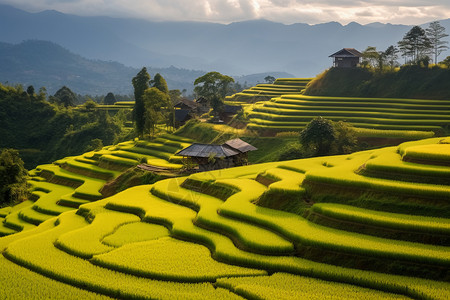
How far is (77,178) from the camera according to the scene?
39750 mm

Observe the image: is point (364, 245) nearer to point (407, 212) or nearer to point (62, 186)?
point (407, 212)

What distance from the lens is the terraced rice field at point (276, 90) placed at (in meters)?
64.6

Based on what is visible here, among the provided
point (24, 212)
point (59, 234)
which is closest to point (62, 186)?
point (24, 212)

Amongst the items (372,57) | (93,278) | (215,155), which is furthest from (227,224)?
(372,57)

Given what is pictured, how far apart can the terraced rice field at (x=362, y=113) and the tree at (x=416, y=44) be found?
31.8ft

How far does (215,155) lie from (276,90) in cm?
3514

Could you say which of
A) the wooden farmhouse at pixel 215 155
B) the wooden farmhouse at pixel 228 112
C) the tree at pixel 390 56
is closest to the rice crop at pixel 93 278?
the wooden farmhouse at pixel 215 155

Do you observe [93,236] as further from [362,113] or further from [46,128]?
[46,128]

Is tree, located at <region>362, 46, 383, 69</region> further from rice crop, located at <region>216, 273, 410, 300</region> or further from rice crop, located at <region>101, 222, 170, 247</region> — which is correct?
rice crop, located at <region>216, 273, 410, 300</region>

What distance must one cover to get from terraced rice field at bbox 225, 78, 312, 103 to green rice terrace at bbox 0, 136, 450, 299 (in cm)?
4145

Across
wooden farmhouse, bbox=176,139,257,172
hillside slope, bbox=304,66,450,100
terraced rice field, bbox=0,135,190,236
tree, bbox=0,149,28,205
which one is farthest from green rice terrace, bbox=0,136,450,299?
hillside slope, bbox=304,66,450,100

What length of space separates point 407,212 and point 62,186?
31.3 meters

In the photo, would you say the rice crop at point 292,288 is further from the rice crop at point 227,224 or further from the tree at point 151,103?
the tree at point 151,103

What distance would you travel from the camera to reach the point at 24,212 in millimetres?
31312
